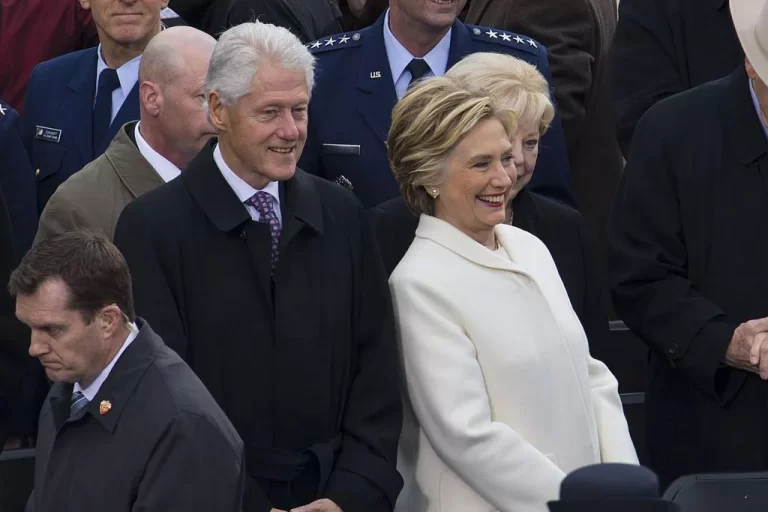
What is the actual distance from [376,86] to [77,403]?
1931 millimetres

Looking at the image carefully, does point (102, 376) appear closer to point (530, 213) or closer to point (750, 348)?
point (530, 213)

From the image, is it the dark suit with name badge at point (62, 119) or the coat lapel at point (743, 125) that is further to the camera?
the dark suit with name badge at point (62, 119)

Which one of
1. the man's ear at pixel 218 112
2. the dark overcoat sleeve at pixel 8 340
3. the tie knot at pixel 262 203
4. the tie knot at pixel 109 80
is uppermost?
the man's ear at pixel 218 112

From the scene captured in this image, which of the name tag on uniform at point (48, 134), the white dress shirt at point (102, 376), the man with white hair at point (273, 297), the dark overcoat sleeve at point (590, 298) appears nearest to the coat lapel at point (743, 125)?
the dark overcoat sleeve at point (590, 298)

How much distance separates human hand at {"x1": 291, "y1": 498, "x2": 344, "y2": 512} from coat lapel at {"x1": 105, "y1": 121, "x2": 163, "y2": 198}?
1.24 meters

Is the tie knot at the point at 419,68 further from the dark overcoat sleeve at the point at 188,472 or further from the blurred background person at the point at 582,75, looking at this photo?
the dark overcoat sleeve at the point at 188,472

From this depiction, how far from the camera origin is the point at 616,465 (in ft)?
6.94

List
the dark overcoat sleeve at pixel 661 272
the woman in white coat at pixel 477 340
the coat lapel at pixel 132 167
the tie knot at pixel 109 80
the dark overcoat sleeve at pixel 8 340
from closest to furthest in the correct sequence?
1. the woman in white coat at pixel 477 340
2. the dark overcoat sleeve at pixel 661 272
3. the dark overcoat sleeve at pixel 8 340
4. the coat lapel at pixel 132 167
5. the tie knot at pixel 109 80

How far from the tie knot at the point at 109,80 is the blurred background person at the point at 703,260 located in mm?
1914

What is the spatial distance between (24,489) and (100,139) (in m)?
1.25

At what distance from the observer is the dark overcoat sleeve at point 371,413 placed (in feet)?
13.7

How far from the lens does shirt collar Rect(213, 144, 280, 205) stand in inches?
168

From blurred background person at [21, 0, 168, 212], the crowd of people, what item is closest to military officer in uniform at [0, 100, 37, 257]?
the crowd of people

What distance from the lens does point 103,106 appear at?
5504 millimetres
